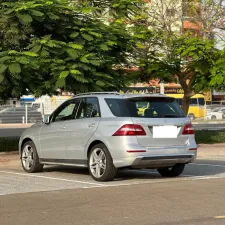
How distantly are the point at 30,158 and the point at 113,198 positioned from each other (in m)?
4.16

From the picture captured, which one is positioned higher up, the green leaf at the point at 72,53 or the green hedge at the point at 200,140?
the green leaf at the point at 72,53

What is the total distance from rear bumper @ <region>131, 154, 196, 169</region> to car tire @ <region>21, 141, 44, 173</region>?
2.86m

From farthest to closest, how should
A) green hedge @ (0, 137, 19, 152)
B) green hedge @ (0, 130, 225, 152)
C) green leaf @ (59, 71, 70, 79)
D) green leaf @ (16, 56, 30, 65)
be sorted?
green hedge @ (0, 130, 225, 152) < green hedge @ (0, 137, 19, 152) < green leaf @ (59, 71, 70, 79) < green leaf @ (16, 56, 30, 65)

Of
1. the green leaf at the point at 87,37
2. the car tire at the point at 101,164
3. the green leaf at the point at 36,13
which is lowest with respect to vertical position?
the car tire at the point at 101,164

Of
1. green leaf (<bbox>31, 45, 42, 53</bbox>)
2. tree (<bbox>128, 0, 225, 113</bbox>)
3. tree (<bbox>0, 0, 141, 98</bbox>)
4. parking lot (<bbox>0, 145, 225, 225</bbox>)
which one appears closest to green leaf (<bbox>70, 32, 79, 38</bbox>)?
tree (<bbox>0, 0, 141, 98</bbox>)

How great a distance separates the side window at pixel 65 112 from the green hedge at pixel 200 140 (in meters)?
6.41

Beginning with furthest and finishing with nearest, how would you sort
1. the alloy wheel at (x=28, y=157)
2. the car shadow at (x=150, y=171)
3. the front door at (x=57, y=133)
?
the alloy wheel at (x=28, y=157), the car shadow at (x=150, y=171), the front door at (x=57, y=133)

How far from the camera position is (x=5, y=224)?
7191 millimetres

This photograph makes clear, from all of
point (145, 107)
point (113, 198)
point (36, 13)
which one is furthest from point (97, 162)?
point (36, 13)

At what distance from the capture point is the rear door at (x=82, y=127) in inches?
437

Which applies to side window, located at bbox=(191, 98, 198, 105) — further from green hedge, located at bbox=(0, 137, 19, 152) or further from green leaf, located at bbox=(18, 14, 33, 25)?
green leaf, located at bbox=(18, 14, 33, 25)

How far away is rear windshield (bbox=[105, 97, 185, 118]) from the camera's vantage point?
35.2 ft

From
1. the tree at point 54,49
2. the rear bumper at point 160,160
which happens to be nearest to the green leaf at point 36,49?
the tree at point 54,49

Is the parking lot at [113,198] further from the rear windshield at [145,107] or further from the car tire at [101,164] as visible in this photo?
the rear windshield at [145,107]
